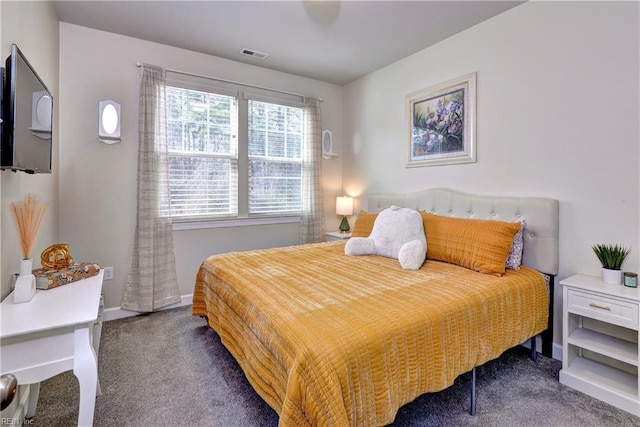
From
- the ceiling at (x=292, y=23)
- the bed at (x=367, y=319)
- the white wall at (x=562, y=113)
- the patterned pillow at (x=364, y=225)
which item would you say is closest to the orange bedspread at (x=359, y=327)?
the bed at (x=367, y=319)

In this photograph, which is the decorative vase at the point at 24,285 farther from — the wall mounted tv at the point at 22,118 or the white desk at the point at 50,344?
the wall mounted tv at the point at 22,118

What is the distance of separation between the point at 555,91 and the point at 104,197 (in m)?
3.81


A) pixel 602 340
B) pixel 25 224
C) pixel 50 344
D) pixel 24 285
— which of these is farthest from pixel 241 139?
pixel 602 340

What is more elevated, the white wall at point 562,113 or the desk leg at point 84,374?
the white wall at point 562,113

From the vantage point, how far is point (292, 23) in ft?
8.73

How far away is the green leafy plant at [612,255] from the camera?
1.92 metres

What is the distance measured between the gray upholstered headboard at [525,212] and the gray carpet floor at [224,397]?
74 centimetres

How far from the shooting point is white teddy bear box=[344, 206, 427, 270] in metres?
2.27

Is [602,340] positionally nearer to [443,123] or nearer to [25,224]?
[443,123]

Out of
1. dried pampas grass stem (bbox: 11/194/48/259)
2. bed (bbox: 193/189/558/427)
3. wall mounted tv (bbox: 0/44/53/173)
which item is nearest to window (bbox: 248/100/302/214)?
bed (bbox: 193/189/558/427)

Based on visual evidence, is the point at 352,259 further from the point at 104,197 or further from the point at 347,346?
the point at 104,197

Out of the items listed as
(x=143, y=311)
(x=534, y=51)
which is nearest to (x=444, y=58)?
(x=534, y=51)

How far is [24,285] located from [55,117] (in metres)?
1.84

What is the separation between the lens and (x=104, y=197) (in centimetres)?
288
